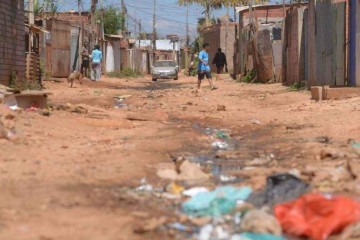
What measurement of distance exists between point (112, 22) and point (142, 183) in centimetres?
3972

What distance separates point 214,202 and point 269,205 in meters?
0.38

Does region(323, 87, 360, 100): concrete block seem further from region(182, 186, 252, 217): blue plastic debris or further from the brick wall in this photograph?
region(182, 186, 252, 217): blue plastic debris

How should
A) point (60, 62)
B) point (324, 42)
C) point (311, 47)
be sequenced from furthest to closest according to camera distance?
point (60, 62)
point (311, 47)
point (324, 42)

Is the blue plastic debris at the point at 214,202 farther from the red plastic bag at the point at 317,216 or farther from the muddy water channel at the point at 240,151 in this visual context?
the muddy water channel at the point at 240,151

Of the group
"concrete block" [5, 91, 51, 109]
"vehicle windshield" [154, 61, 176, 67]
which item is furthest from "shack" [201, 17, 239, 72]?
"concrete block" [5, 91, 51, 109]

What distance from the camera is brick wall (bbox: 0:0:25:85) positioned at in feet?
47.0

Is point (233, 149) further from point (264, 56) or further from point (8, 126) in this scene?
point (264, 56)

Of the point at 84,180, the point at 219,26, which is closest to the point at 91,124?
the point at 84,180

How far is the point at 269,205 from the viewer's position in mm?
4082

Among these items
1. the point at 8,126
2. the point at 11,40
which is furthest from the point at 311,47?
the point at 8,126

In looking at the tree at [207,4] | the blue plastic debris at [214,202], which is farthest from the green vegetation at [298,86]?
the tree at [207,4]

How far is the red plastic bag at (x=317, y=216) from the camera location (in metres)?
3.46

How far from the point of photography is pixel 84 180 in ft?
15.9

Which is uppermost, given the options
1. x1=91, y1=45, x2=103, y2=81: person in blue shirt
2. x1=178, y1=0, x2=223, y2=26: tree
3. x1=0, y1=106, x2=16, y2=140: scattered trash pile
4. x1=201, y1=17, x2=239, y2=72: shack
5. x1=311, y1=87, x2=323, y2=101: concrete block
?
x1=178, y1=0, x2=223, y2=26: tree
